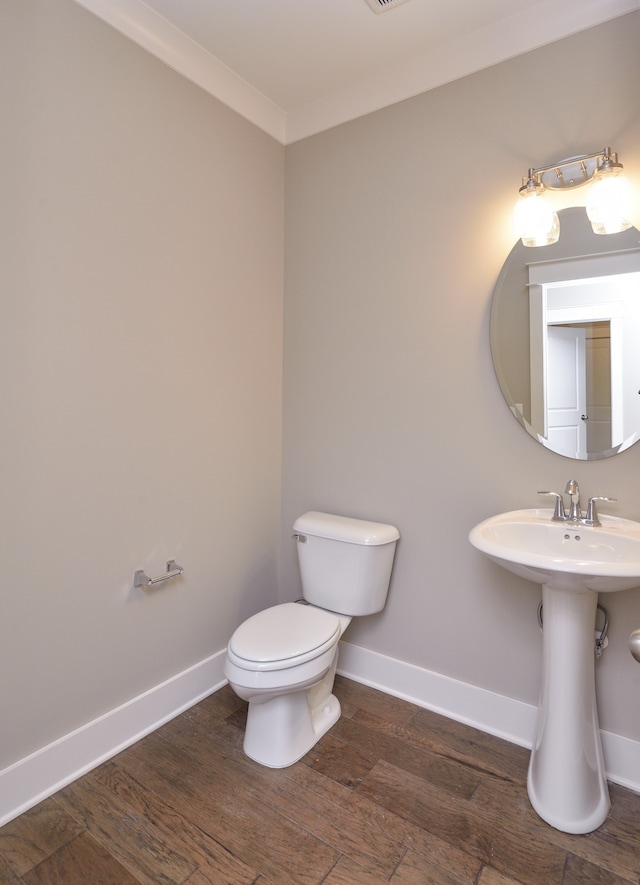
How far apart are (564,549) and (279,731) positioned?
3.73 feet

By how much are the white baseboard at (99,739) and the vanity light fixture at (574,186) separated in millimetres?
2098

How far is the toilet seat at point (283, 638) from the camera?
160 cm

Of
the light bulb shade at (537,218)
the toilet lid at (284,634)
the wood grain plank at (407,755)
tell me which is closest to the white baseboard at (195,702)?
the wood grain plank at (407,755)

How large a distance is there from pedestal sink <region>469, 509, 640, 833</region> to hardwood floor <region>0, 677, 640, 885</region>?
70 mm

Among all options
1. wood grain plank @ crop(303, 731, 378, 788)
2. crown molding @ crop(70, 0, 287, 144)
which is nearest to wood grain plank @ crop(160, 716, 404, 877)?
wood grain plank @ crop(303, 731, 378, 788)

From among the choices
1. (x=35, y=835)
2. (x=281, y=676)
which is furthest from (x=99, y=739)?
(x=281, y=676)

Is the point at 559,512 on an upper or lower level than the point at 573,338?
lower

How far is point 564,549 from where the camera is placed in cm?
156

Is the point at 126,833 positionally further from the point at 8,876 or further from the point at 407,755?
the point at 407,755

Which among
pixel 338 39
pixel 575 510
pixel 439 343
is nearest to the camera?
pixel 575 510

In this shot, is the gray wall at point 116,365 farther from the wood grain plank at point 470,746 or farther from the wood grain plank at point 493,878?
the wood grain plank at point 493,878

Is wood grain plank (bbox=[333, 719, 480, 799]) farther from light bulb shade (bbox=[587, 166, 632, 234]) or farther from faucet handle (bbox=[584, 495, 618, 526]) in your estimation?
light bulb shade (bbox=[587, 166, 632, 234])

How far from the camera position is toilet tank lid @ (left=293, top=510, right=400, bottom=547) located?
198 cm

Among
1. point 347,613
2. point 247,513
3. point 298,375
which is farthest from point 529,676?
point 298,375
